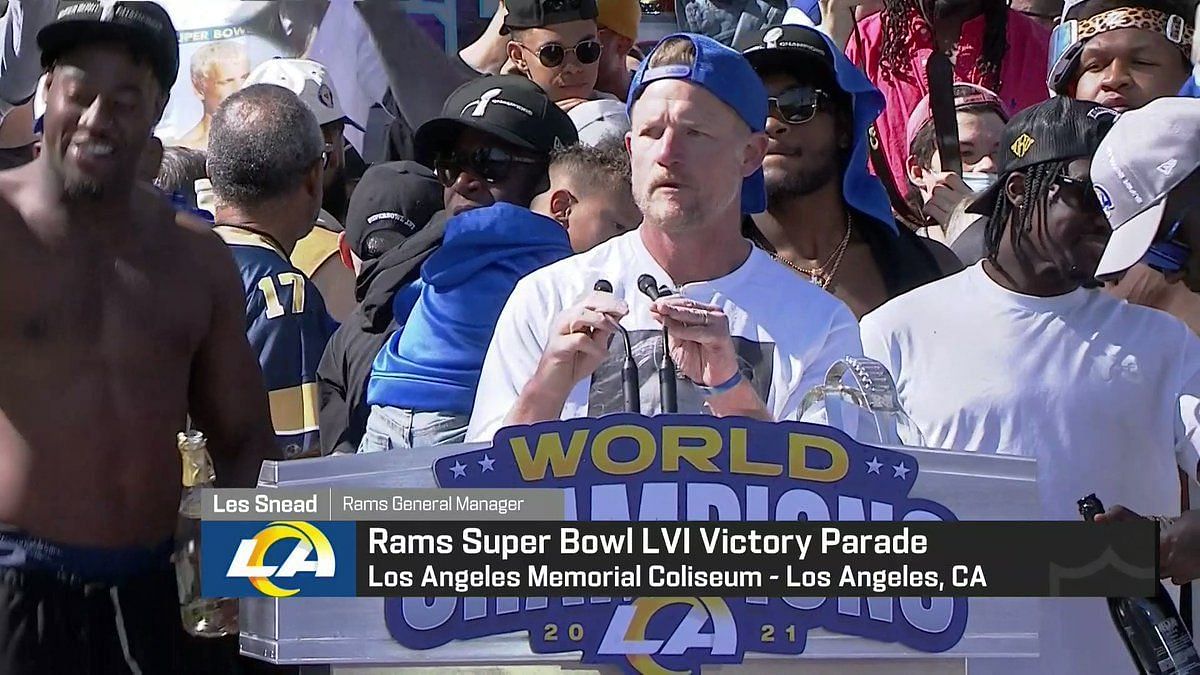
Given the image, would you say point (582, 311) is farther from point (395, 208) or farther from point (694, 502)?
point (395, 208)

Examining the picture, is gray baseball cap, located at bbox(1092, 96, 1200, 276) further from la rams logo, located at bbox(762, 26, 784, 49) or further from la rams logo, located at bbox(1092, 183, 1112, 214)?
la rams logo, located at bbox(762, 26, 784, 49)

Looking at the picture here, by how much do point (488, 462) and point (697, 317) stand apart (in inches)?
17.4

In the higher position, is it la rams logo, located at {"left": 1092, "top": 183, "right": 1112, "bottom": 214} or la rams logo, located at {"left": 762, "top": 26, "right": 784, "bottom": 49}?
la rams logo, located at {"left": 762, "top": 26, "right": 784, "bottom": 49}

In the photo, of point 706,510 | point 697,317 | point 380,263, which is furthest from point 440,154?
point 706,510

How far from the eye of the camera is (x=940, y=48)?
531 cm

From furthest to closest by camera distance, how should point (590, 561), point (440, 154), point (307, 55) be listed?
1. point (307, 55)
2. point (440, 154)
3. point (590, 561)

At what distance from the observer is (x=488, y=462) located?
105 inches

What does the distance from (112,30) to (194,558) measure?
100 cm

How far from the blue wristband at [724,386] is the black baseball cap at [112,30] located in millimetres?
1240

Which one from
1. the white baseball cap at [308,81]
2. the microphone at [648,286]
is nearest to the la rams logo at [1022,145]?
the microphone at [648,286]

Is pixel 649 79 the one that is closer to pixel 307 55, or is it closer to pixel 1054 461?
pixel 1054 461

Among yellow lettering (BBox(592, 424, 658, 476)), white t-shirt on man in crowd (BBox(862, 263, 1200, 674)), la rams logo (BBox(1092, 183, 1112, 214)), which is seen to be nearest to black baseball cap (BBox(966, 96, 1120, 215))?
la rams logo (BBox(1092, 183, 1112, 214))

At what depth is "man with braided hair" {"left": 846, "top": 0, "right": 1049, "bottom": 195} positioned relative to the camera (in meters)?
5.18

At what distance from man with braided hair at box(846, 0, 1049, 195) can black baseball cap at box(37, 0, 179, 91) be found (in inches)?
91.6
